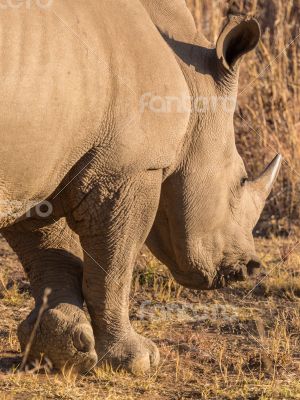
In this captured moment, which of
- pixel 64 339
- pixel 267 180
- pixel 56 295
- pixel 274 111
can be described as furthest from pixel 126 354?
pixel 274 111

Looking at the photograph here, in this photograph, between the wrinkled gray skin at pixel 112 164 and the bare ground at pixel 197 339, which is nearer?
the wrinkled gray skin at pixel 112 164

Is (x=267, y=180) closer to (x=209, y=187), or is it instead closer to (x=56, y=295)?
(x=209, y=187)

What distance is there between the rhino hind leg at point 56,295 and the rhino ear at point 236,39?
1166 millimetres

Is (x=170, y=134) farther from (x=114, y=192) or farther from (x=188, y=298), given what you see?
(x=188, y=298)

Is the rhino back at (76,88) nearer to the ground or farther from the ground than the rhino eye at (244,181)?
farther from the ground

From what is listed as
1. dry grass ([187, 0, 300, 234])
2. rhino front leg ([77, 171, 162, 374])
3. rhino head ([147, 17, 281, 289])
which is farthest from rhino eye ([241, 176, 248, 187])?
dry grass ([187, 0, 300, 234])

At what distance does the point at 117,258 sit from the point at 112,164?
1.62 feet

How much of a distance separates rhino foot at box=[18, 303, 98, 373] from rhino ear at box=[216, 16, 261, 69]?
55.9 inches

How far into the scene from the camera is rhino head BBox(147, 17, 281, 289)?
511 cm

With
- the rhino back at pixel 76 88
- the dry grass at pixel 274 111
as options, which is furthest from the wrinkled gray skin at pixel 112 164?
the dry grass at pixel 274 111

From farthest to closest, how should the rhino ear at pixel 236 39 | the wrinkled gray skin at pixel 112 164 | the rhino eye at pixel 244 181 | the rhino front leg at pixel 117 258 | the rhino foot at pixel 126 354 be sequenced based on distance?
the rhino eye at pixel 244 181 < the rhino ear at pixel 236 39 < the rhino foot at pixel 126 354 < the rhino front leg at pixel 117 258 < the wrinkled gray skin at pixel 112 164

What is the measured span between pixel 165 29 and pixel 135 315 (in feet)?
6.03

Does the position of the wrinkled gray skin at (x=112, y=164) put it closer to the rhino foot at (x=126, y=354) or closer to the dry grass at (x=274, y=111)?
the rhino foot at (x=126, y=354)

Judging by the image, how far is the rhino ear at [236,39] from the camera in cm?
511
